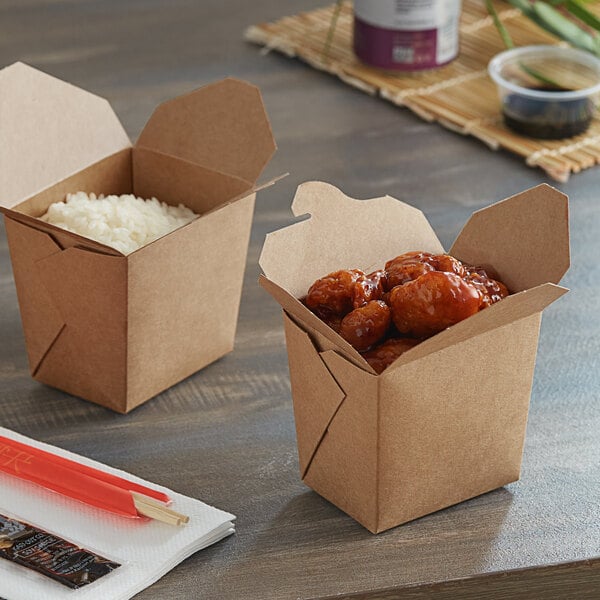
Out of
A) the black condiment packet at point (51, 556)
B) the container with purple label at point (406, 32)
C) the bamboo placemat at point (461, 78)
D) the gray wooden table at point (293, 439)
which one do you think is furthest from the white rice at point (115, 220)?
the container with purple label at point (406, 32)

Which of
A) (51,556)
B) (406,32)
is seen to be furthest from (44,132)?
(406,32)

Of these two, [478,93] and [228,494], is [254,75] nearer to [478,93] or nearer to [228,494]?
[478,93]

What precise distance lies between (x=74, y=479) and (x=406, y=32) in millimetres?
1182

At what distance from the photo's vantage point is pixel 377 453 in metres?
0.93

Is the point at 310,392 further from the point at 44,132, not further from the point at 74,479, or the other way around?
the point at 44,132

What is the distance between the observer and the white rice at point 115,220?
3.71ft

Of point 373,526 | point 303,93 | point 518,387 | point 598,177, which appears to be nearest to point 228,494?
point 373,526

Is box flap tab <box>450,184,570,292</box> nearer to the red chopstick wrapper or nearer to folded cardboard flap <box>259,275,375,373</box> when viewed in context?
folded cardboard flap <box>259,275,375,373</box>

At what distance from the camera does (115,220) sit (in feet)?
3.78

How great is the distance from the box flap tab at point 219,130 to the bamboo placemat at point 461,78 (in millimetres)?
630

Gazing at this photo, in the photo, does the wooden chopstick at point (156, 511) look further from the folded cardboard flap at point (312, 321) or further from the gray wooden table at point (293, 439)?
the folded cardboard flap at point (312, 321)

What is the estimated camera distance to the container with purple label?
1921 mm

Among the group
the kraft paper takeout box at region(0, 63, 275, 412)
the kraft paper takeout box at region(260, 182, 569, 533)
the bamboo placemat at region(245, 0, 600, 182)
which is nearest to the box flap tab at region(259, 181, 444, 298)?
the kraft paper takeout box at region(260, 182, 569, 533)

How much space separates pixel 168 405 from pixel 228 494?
16 centimetres
